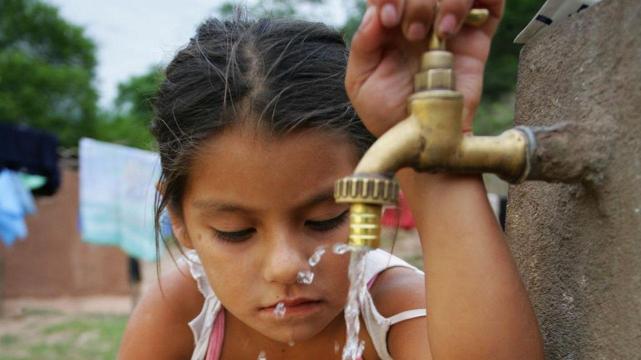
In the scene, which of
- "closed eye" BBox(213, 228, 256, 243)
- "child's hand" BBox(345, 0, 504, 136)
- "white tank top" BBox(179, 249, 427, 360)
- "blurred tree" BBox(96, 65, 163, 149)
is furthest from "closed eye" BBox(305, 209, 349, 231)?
"blurred tree" BBox(96, 65, 163, 149)

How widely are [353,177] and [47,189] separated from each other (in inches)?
242

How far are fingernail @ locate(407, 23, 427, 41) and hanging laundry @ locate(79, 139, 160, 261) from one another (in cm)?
565

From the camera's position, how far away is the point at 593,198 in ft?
2.38

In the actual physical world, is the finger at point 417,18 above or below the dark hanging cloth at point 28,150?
below

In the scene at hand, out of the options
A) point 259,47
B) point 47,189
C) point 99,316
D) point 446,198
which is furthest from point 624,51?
point 99,316

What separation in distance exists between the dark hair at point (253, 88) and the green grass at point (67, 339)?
14.0 ft

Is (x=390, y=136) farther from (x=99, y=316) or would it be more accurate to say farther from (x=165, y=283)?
(x=99, y=316)

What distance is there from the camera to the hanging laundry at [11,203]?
18.6 feet

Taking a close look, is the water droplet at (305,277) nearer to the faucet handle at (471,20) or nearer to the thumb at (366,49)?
the thumb at (366,49)

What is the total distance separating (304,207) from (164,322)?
0.71 meters

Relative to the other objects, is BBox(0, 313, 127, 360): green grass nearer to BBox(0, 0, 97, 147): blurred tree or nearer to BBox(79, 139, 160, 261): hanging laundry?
BBox(79, 139, 160, 261): hanging laundry

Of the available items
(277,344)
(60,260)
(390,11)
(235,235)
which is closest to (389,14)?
(390,11)

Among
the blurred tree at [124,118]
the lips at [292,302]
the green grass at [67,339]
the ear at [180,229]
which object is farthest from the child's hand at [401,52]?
the blurred tree at [124,118]

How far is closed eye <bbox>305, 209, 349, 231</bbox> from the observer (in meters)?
1.09
